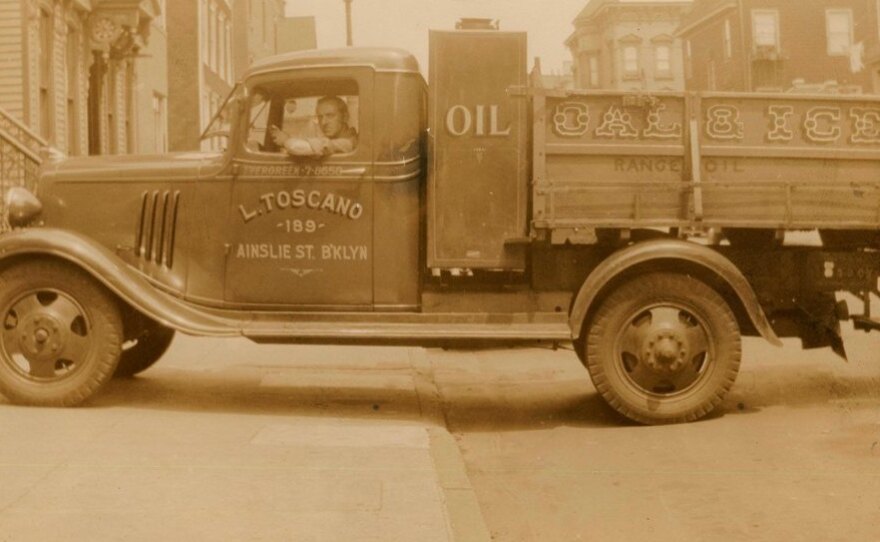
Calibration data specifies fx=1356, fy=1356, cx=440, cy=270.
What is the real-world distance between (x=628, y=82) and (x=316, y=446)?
65.5 m

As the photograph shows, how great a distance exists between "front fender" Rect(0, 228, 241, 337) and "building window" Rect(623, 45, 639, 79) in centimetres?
6356

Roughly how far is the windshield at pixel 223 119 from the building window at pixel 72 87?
14202 mm

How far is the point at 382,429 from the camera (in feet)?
27.2

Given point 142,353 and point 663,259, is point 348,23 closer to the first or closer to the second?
point 142,353

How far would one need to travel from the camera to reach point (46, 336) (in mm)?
8805

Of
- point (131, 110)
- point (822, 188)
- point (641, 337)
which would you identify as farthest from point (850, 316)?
point (131, 110)

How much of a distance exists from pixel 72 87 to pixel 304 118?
597 inches

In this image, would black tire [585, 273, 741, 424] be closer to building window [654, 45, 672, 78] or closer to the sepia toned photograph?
the sepia toned photograph

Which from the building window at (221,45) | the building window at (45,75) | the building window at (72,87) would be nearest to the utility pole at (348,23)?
the building window at (221,45)

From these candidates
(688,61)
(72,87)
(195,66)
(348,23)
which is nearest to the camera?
(72,87)

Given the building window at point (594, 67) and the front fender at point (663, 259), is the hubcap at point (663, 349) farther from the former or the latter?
the building window at point (594, 67)

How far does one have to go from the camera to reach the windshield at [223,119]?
9102 millimetres

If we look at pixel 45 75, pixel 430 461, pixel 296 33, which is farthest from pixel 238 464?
pixel 296 33

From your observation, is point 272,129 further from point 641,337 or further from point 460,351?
point 460,351
